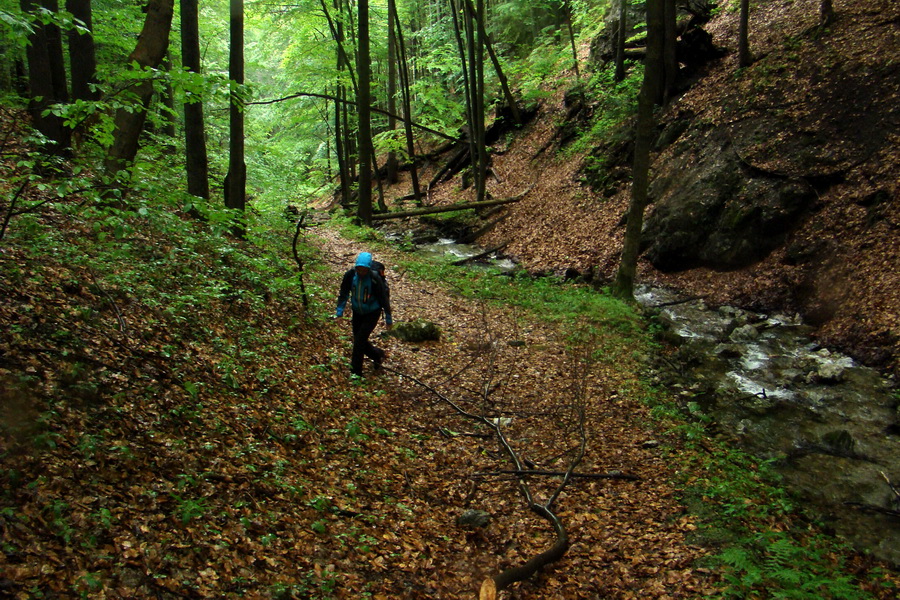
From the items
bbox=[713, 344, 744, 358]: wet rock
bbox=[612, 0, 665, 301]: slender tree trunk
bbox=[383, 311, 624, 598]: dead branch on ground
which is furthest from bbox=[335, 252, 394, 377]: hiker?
bbox=[612, 0, 665, 301]: slender tree trunk

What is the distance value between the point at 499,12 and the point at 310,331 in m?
28.3

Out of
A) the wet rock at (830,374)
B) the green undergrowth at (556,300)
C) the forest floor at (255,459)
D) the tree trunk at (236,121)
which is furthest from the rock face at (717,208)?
the tree trunk at (236,121)

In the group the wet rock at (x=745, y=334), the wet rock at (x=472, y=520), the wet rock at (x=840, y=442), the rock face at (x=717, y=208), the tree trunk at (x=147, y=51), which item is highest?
the tree trunk at (x=147, y=51)

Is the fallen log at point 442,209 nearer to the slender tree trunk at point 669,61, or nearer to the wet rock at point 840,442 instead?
the slender tree trunk at point 669,61

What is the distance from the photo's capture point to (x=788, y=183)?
12.2m

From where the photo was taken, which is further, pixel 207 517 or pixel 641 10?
pixel 641 10

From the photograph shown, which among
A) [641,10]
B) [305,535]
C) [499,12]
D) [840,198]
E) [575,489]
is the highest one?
[499,12]

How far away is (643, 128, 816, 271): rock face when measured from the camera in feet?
39.9

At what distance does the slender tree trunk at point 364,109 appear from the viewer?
51.6 feet

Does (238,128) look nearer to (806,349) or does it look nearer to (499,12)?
(806,349)

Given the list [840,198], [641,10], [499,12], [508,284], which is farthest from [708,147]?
[499,12]

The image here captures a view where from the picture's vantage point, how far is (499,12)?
29.8 metres

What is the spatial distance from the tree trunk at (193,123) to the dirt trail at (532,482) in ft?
16.2

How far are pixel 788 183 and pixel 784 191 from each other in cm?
25
